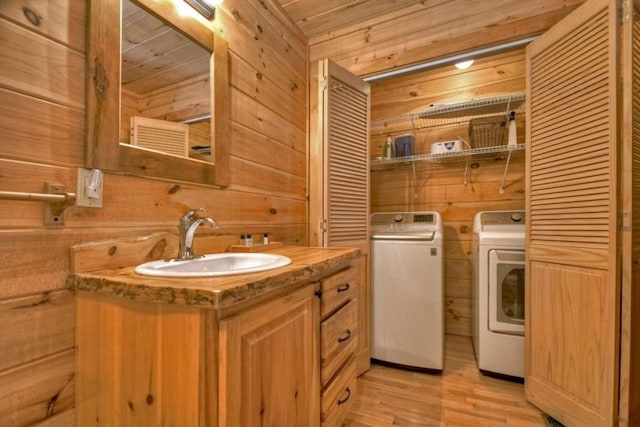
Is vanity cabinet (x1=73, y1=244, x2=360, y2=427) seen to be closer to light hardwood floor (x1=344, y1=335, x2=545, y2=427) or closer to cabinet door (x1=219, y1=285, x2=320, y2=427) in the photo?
cabinet door (x1=219, y1=285, x2=320, y2=427)

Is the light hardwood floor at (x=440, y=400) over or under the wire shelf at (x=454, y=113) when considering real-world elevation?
under

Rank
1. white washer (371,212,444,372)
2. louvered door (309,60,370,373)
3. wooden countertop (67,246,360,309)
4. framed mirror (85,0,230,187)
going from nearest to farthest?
wooden countertop (67,246,360,309)
framed mirror (85,0,230,187)
louvered door (309,60,370,373)
white washer (371,212,444,372)

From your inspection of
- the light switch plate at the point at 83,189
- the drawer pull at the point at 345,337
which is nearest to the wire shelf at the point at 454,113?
the drawer pull at the point at 345,337

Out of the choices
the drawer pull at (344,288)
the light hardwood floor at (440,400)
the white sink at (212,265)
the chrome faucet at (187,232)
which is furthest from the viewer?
the light hardwood floor at (440,400)

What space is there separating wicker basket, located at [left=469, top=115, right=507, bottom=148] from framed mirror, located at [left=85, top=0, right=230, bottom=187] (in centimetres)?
192

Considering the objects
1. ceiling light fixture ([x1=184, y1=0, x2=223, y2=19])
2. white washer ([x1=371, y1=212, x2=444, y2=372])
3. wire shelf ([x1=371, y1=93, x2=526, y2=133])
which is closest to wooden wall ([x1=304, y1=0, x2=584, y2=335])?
wire shelf ([x1=371, y1=93, x2=526, y2=133])

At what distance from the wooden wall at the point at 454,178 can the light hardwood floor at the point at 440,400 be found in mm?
794

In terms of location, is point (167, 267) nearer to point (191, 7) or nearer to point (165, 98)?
point (165, 98)

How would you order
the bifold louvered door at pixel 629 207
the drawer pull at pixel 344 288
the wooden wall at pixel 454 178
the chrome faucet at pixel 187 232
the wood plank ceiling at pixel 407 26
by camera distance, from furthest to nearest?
the wooden wall at pixel 454 178, the wood plank ceiling at pixel 407 26, the drawer pull at pixel 344 288, the bifold louvered door at pixel 629 207, the chrome faucet at pixel 187 232

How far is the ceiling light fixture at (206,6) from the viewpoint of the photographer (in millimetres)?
1256

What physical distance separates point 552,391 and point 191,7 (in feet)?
8.34

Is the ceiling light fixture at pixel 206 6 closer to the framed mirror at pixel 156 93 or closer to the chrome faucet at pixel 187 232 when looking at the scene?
the framed mirror at pixel 156 93

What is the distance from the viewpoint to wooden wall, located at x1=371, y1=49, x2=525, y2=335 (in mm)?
2477

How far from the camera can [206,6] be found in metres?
1.31
